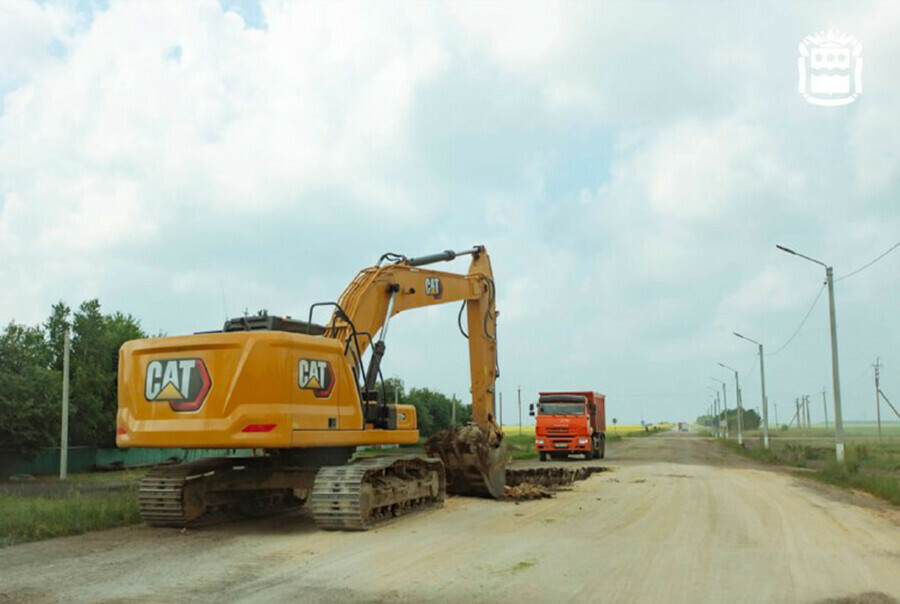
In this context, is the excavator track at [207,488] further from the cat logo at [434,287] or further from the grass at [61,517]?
the cat logo at [434,287]

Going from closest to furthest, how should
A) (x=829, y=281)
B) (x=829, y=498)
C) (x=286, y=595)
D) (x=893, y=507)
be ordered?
(x=286, y=595) → (x=893, y=507) → (x=829, y=498) → (x=829, y=281)

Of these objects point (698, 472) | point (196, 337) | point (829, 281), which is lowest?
point (698, 472)

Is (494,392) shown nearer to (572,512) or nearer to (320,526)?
(572,512)

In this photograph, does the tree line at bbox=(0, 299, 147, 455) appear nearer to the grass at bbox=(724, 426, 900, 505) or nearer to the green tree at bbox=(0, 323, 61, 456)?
the green tree at bbox=(0, 323, 61, 456)

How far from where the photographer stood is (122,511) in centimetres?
1338

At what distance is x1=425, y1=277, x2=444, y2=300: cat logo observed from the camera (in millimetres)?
15783

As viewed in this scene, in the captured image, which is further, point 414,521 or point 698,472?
point 698,472

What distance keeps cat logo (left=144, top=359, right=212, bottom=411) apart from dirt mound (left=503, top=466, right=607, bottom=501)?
762 cm

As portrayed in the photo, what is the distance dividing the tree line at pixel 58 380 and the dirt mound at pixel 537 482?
301cm

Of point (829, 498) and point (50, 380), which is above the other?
point (50, 380)

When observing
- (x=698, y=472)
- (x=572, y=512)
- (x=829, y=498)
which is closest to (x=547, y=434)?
(x=698, y=472)

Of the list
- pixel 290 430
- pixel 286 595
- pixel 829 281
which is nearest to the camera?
pixel 286 595

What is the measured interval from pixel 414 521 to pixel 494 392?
4792mm

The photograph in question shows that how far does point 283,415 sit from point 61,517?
167 inches
